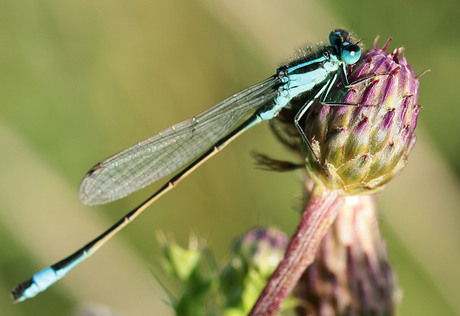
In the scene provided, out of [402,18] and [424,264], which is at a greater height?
[402,18]

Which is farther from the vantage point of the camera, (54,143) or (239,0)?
(54,143)

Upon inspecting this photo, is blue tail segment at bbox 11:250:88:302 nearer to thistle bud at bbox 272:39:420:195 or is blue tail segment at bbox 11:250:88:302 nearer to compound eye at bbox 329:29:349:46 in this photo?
thistle bud at bbox 272:39:420:195

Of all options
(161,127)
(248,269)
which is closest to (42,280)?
(248,269)

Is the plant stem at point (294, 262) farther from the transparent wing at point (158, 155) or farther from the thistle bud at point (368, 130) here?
the transparent wing at point (158, 155)

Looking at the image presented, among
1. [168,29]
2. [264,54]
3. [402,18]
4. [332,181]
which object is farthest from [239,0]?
[332,181]

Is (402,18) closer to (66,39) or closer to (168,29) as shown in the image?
(168,29)

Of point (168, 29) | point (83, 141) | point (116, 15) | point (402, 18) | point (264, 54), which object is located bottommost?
point (402, 18)
